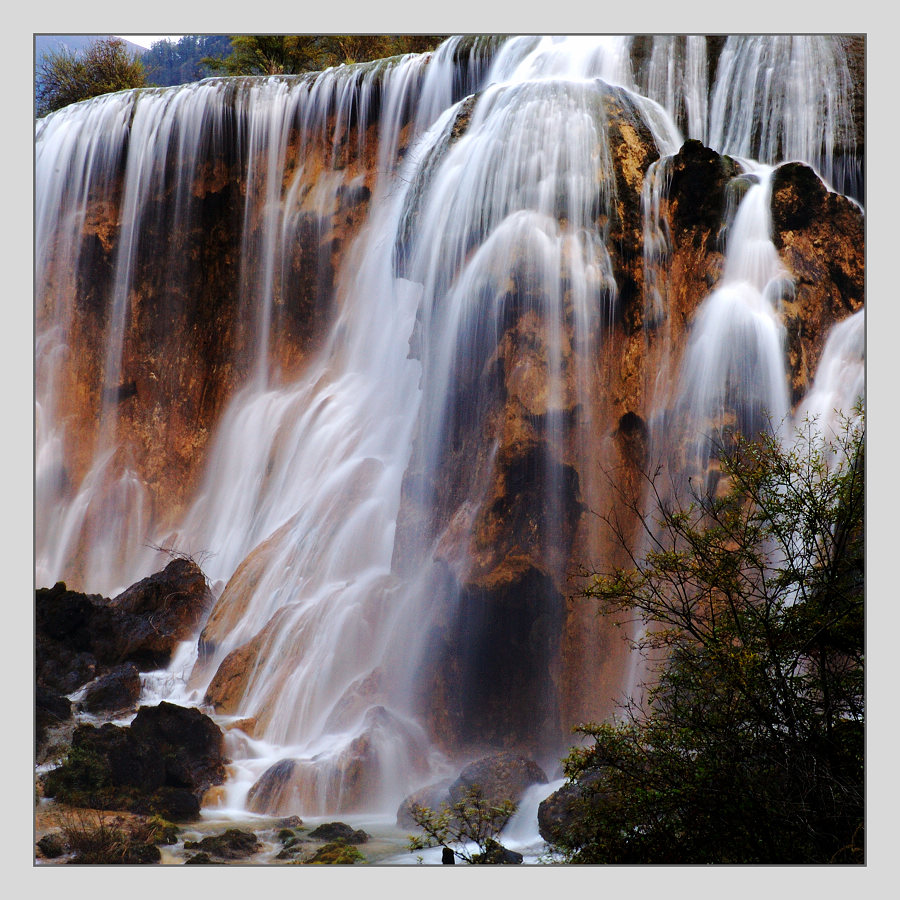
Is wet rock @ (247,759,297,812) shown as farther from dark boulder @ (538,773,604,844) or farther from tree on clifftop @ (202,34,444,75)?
tree on clifftop @ (202,34,444,75)

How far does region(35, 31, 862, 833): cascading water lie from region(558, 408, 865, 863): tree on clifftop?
1797 millimetres

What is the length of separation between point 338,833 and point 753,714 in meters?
3.54

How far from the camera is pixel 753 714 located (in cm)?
618

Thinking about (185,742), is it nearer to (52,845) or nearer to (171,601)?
(52,845)

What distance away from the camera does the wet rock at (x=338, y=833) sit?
25.7ft

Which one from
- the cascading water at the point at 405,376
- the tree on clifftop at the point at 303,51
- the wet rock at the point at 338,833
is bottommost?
the wet rock at the point at 338,833

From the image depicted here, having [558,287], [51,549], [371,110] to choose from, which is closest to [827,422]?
[558,287]

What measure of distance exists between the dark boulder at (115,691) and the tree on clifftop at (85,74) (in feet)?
16.7

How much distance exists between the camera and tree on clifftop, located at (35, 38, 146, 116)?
29.0ft

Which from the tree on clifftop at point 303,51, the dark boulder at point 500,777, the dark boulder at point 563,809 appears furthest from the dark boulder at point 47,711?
the tree on clifftop at point 303,51

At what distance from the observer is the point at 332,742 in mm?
8391

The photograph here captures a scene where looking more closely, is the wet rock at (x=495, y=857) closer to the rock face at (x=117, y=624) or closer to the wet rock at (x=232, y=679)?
the wet rock at (x=232, y=679)

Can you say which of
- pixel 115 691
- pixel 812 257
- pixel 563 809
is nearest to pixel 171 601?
pixel 115 691

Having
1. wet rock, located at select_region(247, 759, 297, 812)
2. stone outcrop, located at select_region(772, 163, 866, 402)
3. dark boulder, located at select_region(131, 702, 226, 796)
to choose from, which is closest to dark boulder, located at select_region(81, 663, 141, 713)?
dark boulder, located at select_region(131, 702, 226, 796)
